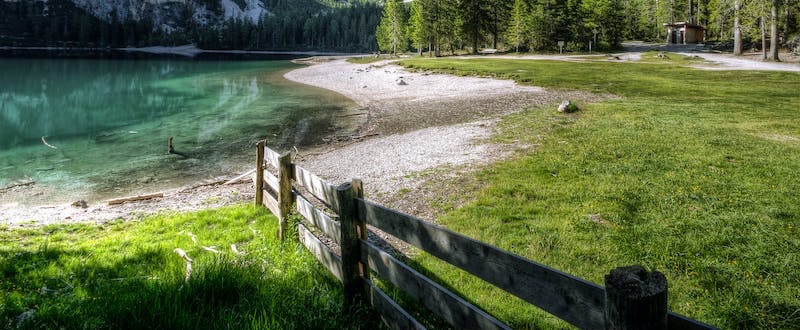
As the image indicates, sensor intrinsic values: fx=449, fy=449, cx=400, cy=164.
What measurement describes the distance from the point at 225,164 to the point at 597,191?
1496cm

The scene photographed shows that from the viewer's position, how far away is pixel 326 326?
4879 millimetres

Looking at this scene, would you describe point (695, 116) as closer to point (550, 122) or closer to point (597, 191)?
point (550, 122)

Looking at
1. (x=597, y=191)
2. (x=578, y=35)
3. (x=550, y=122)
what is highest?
(x=578, y=35)

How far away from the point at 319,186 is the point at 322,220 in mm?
507

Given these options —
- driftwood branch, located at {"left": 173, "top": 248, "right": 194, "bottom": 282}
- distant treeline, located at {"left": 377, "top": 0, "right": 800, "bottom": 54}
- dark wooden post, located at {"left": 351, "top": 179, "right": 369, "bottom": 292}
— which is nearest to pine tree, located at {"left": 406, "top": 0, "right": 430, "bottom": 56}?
distant treeline, located at {"left": 377, "top": 0, "right": 800, "bottom": 54}

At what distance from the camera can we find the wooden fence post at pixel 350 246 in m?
5.52

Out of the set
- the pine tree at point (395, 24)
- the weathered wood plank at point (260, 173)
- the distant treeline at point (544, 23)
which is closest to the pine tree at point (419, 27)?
the distant treeline at point (544, 23)

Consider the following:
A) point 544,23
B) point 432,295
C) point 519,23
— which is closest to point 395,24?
point 519,23

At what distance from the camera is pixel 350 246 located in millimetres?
A: 5652

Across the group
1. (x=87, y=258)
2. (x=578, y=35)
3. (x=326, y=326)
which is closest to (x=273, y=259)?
(x=326, y=326)

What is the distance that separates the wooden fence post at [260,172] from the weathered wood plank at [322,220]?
115 inches

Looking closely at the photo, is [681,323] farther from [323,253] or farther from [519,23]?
[519,23]

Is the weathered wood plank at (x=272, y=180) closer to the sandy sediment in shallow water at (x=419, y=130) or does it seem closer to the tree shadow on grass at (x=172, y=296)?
the tree shadow on grass at (x=172, y=296)

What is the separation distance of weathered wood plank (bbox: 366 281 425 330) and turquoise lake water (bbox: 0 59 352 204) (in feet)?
45.3
